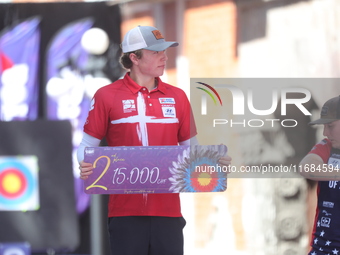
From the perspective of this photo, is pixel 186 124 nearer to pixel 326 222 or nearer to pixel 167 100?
pixel 167 100

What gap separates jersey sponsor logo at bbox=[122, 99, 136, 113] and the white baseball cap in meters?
0.32

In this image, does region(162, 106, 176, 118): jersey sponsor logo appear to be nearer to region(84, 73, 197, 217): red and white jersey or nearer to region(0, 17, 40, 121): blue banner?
region(84, 73, 197, 217): red and white jersey

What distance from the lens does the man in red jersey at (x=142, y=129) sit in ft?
12.6

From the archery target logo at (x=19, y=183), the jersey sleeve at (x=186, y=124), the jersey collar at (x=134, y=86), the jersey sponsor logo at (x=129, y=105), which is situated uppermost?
the jersey collar at (x=134, y=86)

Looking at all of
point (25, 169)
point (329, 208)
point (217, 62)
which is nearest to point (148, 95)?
point (329, 208)

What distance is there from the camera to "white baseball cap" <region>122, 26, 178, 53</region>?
3939 millimetres

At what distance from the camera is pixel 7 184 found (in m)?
6.00

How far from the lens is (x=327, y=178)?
3.81m

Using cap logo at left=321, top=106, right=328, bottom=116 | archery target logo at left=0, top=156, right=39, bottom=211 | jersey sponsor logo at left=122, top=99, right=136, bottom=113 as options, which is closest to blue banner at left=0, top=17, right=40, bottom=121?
archery target logo at left=0, top=156, right=39, bottom=211

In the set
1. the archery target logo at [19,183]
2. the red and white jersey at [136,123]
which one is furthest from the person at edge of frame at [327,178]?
the archery target logo at [19,183]

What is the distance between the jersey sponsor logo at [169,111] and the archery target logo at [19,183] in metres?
2.35

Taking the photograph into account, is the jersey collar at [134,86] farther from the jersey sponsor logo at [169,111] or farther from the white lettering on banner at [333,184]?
the white lettering on banner at [333,184]

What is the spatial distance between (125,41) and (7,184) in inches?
97.9

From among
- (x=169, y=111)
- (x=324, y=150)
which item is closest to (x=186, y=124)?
(x=169, y=111)
